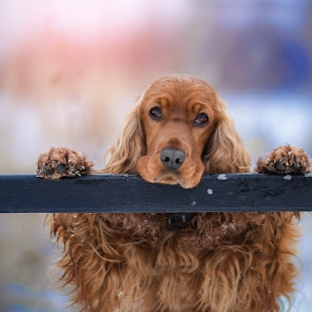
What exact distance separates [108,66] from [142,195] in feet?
7.76

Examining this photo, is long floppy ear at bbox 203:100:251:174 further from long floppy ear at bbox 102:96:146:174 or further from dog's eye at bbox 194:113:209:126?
long floppy ear at bbox 102:96:146:174

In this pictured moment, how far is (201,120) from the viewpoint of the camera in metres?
2.56

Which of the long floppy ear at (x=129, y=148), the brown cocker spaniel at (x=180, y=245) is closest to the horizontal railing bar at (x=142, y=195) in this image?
the brown cocker spaniel at (x=180, y=245)

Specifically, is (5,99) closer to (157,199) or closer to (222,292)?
(222,292)

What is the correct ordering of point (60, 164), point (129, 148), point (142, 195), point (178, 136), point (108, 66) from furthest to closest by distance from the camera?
1. point (108, 66)
2. point (129, 148)
3. point (178, 136)
4. point (60, 164)
5. point (142, 195)

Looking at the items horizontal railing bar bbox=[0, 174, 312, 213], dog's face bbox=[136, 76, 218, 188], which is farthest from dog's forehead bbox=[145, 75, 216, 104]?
horizontal railing bar bbox=[0, 174, 312, 213]

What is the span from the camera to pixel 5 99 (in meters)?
4.07

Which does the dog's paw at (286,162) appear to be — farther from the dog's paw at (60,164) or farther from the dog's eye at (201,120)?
the dog's paw at (60,164)

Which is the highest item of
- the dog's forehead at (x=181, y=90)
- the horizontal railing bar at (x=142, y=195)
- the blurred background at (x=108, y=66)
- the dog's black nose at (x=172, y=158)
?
the blurred background at (x=108, y=66)

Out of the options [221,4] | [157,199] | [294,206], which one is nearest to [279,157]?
[294,206]

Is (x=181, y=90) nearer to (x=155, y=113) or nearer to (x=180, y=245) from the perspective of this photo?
(x=155, y=113)

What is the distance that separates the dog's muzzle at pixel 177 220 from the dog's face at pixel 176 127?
0.28m

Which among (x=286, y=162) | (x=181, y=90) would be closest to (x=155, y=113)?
(x=181, y=90)

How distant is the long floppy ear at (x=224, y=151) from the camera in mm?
2648
